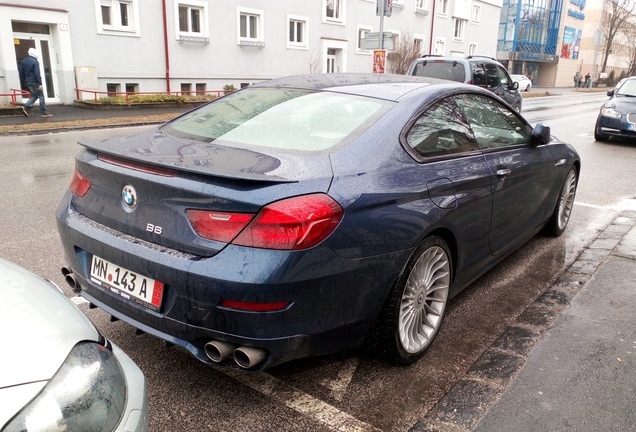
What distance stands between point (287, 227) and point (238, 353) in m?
0.59

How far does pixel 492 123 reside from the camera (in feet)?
12.8

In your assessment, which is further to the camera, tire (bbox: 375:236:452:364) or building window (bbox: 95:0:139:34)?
building window (bbox: 95:0:139:34)

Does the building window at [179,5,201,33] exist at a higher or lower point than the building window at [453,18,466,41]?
lower

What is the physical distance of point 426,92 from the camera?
131 inches

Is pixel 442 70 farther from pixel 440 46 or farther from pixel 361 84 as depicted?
pixel 440 46

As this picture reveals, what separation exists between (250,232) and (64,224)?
1.25 metres

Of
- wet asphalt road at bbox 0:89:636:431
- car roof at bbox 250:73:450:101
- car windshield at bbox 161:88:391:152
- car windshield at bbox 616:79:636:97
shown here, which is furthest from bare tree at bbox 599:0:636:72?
car windshield at bbox 161:88:391:152

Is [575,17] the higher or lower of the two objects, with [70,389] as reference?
higher

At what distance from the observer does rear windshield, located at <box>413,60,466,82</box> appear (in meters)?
12.4

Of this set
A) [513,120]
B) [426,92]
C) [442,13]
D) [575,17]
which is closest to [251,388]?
[426,92]

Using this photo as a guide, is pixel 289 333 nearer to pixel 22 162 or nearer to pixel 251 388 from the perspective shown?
pixel 251 388

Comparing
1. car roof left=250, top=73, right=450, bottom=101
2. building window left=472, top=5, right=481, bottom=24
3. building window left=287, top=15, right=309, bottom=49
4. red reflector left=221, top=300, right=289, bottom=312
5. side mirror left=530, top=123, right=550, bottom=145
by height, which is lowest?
red reflector left=221, top=300, right=289, bottom=312

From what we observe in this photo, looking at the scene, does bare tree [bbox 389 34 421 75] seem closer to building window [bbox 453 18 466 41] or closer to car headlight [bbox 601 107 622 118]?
building window [bbox 453 18 466 41]

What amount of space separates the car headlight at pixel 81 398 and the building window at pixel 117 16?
67.6ft
